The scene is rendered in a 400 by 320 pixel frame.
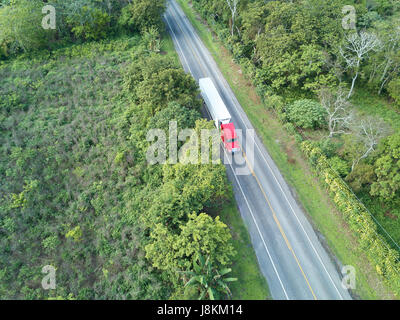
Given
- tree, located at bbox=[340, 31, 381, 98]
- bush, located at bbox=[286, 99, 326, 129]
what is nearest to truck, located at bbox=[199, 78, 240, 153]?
bush, located at bbox=[286, 99, 326, 129]

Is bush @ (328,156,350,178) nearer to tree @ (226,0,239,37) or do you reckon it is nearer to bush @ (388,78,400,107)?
bush @ (388,78,400,107)

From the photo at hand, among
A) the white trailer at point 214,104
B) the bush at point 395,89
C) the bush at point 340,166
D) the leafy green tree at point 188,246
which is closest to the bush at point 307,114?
the bush at point 340,166

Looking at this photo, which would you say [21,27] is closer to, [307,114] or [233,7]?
[233,7]

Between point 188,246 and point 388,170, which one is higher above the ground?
point 388,170

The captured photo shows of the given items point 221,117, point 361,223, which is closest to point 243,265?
point 361,223

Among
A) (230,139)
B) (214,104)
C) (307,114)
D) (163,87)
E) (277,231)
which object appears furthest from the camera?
(214,104)

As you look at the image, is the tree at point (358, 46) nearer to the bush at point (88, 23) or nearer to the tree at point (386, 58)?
the tree at point (386, 58)
